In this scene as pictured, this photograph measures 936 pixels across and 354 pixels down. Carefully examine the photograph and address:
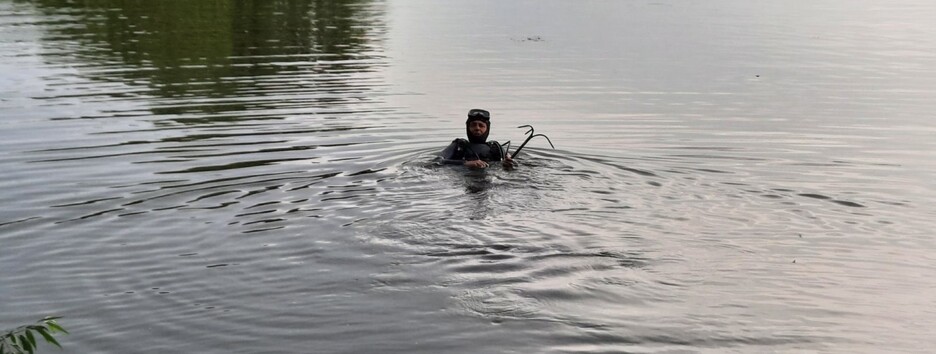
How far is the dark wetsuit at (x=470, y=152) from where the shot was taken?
582 inches

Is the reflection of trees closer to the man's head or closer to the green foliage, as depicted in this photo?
the man's head

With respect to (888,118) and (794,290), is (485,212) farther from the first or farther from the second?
(888,118)

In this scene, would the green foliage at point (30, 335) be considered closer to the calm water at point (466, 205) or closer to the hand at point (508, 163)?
the calm water at point (466, 205)

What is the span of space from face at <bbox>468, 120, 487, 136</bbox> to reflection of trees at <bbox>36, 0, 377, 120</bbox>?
276 inches

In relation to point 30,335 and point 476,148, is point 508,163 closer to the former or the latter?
point 476,148

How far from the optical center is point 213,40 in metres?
32.4

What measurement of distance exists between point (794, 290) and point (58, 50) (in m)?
25.3

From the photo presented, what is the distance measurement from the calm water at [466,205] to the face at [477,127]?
932mm

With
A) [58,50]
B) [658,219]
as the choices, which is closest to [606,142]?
[658,219]

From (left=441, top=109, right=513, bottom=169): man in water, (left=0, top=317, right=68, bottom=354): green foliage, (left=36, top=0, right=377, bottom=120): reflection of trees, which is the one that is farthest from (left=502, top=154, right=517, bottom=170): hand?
(left=0, top=317, right=68, bottom=354): green foliage

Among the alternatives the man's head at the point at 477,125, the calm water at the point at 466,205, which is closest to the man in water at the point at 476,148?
the man's head at the point at 477,125

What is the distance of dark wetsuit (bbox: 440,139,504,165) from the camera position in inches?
582

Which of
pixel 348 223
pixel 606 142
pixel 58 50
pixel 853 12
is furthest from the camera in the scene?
pixel 853 12

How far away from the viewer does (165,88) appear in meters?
23.3
